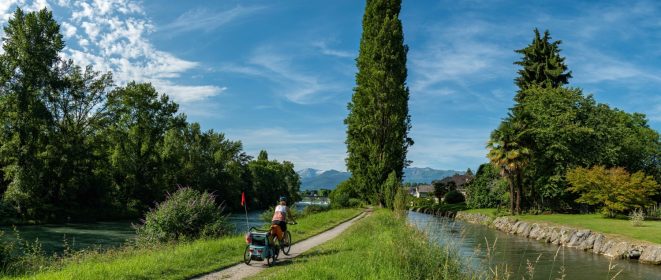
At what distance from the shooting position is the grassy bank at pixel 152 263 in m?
9.72

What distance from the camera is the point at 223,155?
8231 centimetres

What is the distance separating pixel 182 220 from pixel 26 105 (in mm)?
31183

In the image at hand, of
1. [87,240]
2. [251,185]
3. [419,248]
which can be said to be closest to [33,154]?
[87,240]

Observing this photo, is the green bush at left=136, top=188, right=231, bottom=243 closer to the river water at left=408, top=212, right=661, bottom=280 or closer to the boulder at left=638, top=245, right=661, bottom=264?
the river water at left=408, top=212, right=661, bottom=280

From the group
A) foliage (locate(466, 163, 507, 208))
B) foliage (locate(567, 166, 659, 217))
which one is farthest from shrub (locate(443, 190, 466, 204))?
foliage (locate(567, 166, 659, 217))

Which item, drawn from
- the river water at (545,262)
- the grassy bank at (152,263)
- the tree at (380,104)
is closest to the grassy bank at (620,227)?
the river water at (545,262)

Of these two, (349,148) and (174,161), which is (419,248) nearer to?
(349,148)

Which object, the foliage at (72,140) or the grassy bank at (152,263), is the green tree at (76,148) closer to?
the foliage at (72,140)

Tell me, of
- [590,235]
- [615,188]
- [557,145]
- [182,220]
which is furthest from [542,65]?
[182,220]

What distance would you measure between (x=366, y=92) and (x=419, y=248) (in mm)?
28509

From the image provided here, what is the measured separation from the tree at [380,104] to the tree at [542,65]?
20682mm

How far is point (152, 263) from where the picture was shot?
11305 mm

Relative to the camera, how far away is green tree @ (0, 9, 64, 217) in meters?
38.1

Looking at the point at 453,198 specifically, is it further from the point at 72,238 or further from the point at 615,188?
the point at 72,238
